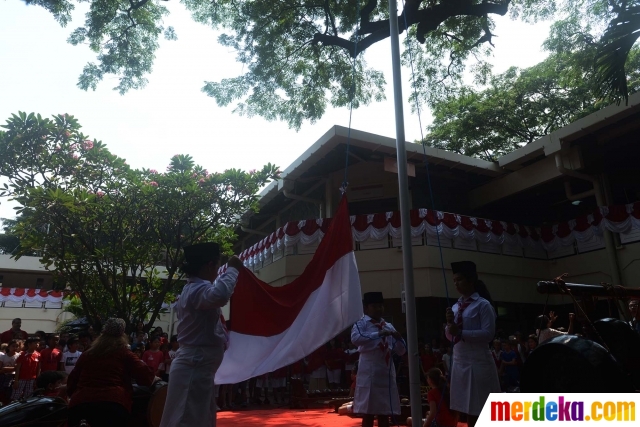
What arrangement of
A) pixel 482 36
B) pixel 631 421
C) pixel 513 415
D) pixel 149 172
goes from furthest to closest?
pixel 149 172
pixel 482 36
pixel 513 415
pixel 631 421

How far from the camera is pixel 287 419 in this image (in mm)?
9039

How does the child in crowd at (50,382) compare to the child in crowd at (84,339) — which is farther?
the child in crowd at (84,339)

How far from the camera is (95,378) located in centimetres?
371

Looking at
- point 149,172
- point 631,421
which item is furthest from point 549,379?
point 149,172

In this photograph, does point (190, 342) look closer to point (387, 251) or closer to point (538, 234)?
point (387, 251)

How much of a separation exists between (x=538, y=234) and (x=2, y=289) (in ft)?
94.0

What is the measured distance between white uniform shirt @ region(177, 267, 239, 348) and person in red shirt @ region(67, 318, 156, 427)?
2.18 feet

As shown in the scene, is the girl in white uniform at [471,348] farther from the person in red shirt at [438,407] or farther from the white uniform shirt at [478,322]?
the person in red shirt at [438,407]

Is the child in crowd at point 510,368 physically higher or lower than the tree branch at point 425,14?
lower

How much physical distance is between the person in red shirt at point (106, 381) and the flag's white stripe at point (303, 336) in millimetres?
752

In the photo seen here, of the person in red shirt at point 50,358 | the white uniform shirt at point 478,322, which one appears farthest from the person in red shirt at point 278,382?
the white uniform shirt at point 478,322

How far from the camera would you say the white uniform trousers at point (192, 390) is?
3.34 m

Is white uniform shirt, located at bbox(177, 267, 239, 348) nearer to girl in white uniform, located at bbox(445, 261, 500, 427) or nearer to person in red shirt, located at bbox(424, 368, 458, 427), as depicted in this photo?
girl in white uniform, located at bbox(445, 261, 500, 427)

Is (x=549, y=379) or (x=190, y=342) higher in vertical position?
(x=190, y=342)
